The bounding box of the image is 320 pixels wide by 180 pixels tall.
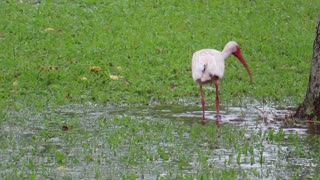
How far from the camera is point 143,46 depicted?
17500 mm

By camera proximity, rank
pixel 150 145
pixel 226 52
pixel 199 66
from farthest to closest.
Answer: pixel 226 52, pixel 199 66, pixel 150 145

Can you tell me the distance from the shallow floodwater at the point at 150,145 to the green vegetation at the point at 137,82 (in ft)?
0.07

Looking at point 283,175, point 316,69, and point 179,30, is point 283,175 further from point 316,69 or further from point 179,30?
point 179,30

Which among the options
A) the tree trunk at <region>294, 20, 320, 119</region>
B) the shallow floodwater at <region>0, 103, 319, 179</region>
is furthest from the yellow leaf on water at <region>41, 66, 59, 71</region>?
the tree trunk at <region>294, 20, 320, 119</region>

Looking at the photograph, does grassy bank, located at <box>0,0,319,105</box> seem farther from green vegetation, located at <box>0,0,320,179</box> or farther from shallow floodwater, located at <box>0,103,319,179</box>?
shallow floodwater, located at <box>0,103,319,179</box>

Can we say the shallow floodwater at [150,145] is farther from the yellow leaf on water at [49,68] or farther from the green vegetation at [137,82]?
the yellow leaf on water at [49,68]

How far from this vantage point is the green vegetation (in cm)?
971

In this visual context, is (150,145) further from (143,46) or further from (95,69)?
(143,46)

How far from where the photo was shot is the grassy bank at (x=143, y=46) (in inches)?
579

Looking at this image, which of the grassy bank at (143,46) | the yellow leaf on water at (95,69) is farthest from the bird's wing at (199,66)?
the yellow leaf on water at (95,69)

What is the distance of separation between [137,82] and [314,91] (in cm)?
383

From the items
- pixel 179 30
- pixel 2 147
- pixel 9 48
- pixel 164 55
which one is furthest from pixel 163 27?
pixel 2 147

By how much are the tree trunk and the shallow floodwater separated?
36 centimetres

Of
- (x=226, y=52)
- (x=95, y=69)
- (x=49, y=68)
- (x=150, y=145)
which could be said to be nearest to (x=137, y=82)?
(x=95, y=69)
